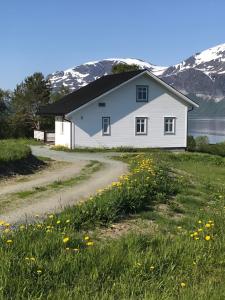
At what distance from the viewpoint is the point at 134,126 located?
4062 centimetres

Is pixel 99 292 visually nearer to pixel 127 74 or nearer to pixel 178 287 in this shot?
pixel 178 287

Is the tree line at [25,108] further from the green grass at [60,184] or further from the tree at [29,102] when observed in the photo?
the green grass at [60,184]

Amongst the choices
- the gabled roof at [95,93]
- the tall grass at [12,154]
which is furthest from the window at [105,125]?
the tall grass at [12,154]

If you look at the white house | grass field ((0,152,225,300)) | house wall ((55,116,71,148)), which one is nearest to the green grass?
grass field ((0,152,225,300))

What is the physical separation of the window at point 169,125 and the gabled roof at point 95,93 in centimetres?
194

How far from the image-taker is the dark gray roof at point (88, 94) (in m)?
39.4

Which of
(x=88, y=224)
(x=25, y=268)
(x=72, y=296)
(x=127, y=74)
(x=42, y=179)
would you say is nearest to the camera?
(x=72, y=296)

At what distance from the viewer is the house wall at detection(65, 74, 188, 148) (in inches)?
1526

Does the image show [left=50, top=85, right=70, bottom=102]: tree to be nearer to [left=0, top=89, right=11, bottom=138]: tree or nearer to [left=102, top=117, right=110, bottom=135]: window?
[left=0, top=89, right=11, bottom=138]: tree

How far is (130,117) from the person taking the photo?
133 ft

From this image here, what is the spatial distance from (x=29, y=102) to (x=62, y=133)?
2084cm

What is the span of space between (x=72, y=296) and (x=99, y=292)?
0.35 meters

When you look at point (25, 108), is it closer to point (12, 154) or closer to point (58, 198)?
point (12, 154)

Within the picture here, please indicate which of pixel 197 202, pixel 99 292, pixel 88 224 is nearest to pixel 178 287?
pixel 99 292
